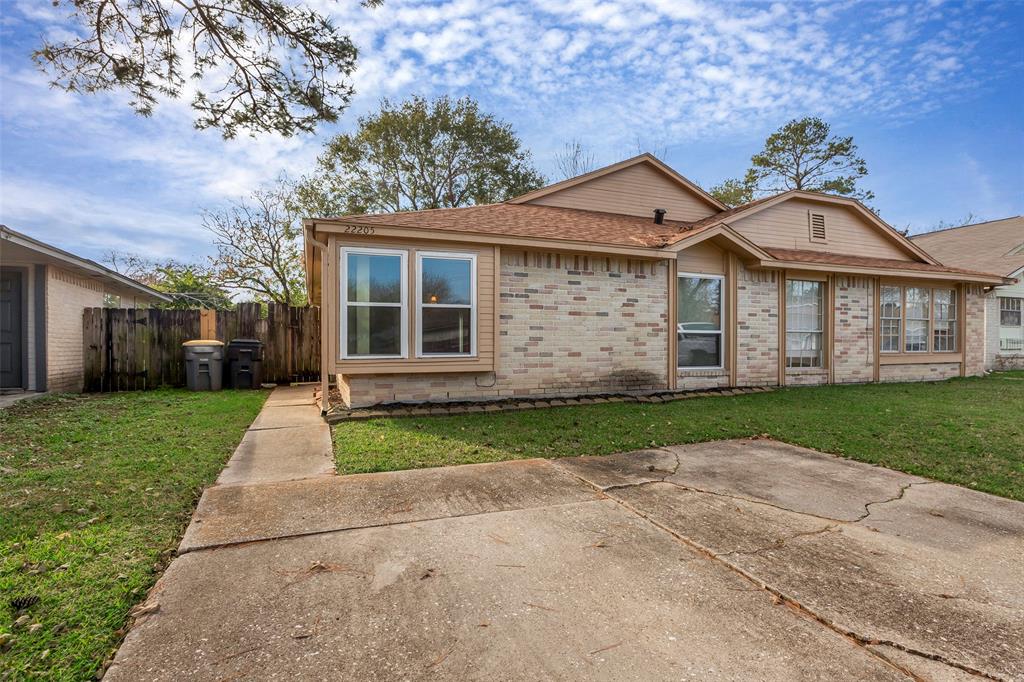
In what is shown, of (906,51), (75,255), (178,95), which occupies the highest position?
(906,51)

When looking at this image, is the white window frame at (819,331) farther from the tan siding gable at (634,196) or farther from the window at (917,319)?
the tan siding gable at (634,196)

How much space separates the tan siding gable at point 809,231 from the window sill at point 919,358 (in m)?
2.37

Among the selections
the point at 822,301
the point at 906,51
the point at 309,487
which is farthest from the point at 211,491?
the point at 906,51

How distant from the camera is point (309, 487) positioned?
12.9ft

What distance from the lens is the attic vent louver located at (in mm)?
11000

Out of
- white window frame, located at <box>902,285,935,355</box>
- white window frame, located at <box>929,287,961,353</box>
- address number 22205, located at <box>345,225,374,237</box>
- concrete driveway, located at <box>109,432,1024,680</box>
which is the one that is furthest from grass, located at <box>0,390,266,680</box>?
white window frame, located at <box>929,287,961,353</box>

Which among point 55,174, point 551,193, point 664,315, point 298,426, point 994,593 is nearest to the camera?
point 994,593

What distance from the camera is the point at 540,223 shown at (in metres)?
8.82

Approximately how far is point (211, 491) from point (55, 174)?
10427mm

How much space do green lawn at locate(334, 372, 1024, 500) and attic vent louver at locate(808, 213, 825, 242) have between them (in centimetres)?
411

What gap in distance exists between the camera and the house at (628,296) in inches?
280

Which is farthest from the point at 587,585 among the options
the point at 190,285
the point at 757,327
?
the point at 190,285

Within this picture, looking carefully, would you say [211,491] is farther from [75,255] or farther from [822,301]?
[822,301]

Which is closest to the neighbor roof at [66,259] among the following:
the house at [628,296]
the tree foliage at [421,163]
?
the house at [628,296]
